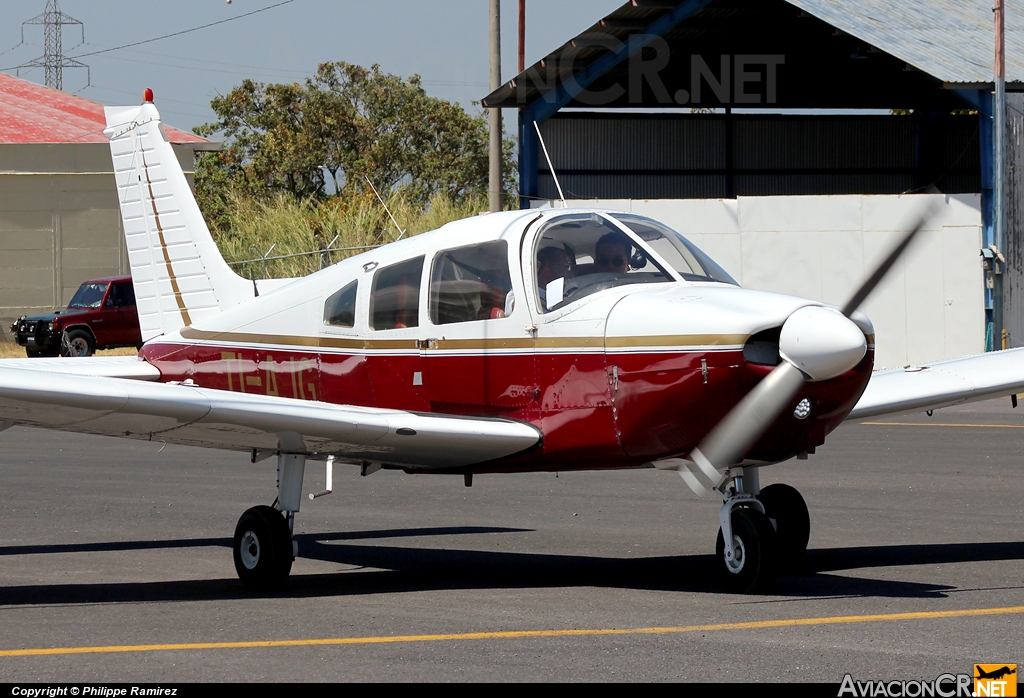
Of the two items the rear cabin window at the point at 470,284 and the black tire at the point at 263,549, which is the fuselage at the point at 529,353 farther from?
the black tire at the point at 263,549

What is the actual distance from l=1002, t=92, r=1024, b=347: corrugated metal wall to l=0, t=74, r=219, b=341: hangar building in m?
26.6

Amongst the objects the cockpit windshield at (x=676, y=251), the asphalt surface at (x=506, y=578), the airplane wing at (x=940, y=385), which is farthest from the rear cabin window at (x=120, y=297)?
the cockpit windshield at (x=676, y=251)

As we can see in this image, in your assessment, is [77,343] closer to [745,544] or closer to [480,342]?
[480,342]

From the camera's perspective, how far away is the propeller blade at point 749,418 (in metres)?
7.89

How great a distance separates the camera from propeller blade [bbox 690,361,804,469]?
789 cm

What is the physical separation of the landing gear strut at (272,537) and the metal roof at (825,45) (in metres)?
20.1

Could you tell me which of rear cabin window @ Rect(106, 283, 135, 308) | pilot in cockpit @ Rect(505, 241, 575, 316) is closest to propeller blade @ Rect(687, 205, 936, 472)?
pilot in cockpit @ Rect(505, 241, 575, 316)

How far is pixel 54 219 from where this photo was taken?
151 ft

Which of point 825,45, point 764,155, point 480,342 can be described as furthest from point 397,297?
point 764,155

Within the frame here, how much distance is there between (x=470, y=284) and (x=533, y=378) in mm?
803

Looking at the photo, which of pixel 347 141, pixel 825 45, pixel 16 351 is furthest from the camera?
pixel 347 141

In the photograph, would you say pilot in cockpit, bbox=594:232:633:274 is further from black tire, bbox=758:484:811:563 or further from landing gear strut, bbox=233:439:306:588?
landing gear strut, bbox=233:439:306:588

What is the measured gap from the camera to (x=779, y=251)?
29250 mm

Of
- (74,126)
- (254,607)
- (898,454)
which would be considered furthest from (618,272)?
(74,126)
